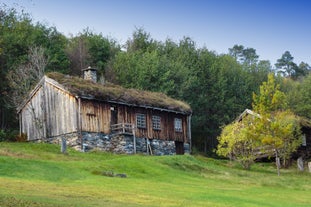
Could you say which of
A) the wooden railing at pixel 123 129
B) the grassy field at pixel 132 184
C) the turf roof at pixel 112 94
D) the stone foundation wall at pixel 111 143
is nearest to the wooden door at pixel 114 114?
the wooden railing at pixel 123 129

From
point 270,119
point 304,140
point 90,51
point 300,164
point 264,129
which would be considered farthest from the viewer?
point 90,51

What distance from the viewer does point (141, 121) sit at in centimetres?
5466

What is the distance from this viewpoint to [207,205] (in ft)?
69.6

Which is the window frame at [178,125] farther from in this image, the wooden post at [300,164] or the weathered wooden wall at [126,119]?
the wooden post at [300,164]

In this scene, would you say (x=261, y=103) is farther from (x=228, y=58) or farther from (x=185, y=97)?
(x=228, y=58)

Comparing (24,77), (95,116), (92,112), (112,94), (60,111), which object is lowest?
(95,116)

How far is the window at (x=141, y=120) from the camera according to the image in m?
54.3

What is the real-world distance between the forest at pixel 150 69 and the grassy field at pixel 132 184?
77.8ft

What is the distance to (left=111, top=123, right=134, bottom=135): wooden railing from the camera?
51.4 m

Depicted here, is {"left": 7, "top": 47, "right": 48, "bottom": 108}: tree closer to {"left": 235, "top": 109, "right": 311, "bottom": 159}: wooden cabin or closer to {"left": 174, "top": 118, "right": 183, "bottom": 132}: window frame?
{"left": 174, "top": 118, "right": 183, "bottom": 132}: window frame

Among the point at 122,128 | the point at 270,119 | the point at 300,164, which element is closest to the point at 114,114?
the point at 122,128

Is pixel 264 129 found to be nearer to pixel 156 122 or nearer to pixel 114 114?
pixel 156 122

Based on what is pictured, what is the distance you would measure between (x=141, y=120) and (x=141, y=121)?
4.1 inches

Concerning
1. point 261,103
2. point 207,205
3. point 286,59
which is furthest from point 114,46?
point 286,59
